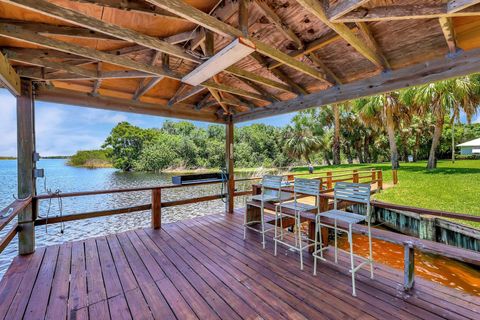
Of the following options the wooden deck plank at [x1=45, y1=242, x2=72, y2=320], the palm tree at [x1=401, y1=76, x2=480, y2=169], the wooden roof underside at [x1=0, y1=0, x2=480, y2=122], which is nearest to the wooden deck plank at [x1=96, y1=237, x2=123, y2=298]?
the wooden deck plank at [x1=45, y1=242, x2=72, y2=320]

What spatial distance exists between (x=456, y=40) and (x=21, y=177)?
5.44 metres

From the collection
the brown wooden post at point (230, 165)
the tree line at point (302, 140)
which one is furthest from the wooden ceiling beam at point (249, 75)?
the tree line at point (302, 140)

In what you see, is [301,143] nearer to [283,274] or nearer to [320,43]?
[320,43]

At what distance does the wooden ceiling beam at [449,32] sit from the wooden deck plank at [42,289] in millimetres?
4311

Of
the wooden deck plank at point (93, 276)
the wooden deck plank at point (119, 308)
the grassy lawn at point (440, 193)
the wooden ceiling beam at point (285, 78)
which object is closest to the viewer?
the wooden deck plank at point (119, 308)

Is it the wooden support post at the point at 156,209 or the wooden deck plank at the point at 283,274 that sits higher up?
the wooden support post at the point at 156,209

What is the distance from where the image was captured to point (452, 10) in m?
1.58

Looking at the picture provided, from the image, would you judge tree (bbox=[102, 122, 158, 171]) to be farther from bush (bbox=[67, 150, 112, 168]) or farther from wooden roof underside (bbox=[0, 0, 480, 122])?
wooden roof underside (bbox=[0, 0, 480, 122])

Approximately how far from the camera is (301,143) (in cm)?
1934

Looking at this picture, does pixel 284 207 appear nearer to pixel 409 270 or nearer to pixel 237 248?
pixel 237 248

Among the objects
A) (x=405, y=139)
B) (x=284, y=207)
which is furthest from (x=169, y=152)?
(x=405, y=139)

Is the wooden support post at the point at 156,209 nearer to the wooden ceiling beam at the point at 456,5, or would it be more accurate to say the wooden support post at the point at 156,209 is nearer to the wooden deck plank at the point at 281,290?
the wooden deck plank at the point at 281,290

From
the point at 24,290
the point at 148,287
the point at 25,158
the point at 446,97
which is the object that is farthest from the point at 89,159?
the point at 446,97

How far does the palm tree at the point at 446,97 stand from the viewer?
29.8 feet
